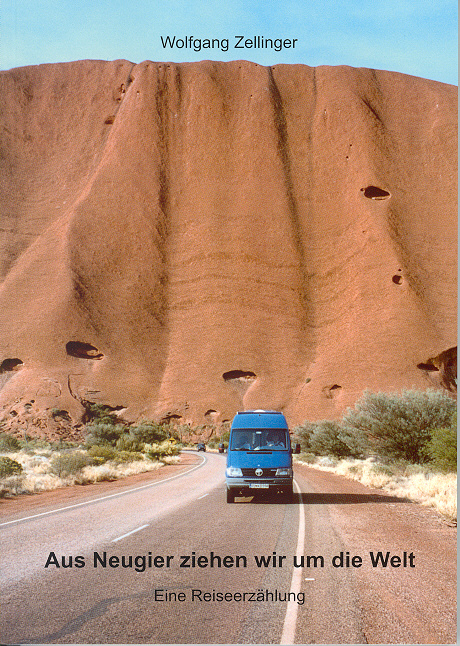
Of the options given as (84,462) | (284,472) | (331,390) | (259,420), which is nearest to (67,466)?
(84,462)

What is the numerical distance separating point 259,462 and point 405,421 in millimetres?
9945

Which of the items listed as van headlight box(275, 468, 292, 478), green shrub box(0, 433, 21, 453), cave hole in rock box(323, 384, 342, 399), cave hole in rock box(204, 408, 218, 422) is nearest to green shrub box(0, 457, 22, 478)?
van headlight box(275, 468, 292, 478)

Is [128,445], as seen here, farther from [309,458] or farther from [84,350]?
[84,350]

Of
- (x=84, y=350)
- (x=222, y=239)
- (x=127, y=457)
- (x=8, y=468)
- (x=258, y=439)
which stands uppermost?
(x=222, y=239)

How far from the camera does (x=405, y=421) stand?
22375 millimetres

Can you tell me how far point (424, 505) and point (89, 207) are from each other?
72.9 metres

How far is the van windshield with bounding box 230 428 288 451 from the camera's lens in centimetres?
1508

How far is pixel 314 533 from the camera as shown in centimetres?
954

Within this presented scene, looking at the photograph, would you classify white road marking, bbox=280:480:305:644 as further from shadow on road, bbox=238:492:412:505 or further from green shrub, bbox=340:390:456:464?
green shrub, bbox=340:390:456:464

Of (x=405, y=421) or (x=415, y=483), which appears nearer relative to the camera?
(x=415, y=483)

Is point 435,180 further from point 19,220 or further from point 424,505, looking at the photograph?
point 424,505

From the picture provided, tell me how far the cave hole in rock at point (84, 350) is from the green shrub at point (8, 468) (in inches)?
1961

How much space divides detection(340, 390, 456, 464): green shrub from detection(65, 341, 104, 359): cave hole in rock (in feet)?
171

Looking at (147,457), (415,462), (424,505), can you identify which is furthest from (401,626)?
(147,457)
